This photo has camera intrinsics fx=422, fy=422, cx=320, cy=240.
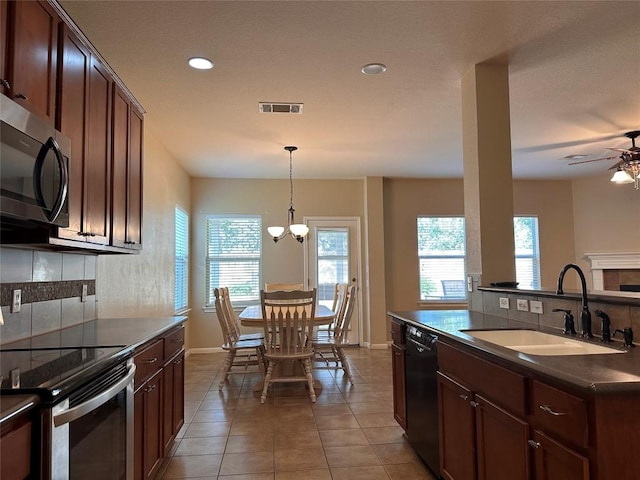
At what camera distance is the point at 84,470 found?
4.84 ft

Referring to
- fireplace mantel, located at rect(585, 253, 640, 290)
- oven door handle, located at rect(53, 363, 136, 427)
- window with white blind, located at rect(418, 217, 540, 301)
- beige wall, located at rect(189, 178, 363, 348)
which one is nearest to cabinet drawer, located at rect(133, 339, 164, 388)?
oven door handle, located at rect(53, 363, 136, 427)

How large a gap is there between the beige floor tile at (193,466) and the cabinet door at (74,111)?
61.6 inches

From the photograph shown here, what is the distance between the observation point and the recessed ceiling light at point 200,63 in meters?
2.85

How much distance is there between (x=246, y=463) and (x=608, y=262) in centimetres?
A: 628

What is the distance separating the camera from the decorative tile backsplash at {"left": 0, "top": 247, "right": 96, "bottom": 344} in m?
1.97

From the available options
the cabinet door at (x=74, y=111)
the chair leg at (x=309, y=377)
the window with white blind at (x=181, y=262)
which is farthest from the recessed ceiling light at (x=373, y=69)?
the window with white blind at (x=181, y=262)

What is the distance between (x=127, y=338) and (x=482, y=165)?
8.48 ft

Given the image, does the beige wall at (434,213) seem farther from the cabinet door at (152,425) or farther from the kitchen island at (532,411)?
the cabinet door at (152,425)

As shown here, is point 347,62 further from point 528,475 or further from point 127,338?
point 528,475

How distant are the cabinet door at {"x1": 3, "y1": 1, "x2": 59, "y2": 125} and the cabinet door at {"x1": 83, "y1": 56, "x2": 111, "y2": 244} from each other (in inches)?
14.9

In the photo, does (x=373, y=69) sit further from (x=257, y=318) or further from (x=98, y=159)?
(x=257, y=318)

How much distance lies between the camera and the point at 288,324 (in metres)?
3.93

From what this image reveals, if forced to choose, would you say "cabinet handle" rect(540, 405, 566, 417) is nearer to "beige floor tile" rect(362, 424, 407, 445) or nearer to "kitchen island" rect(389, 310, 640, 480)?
"kitchen island" rect(389, 310, 640, 480)

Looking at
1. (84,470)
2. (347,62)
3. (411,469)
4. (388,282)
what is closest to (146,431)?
(84,470)
